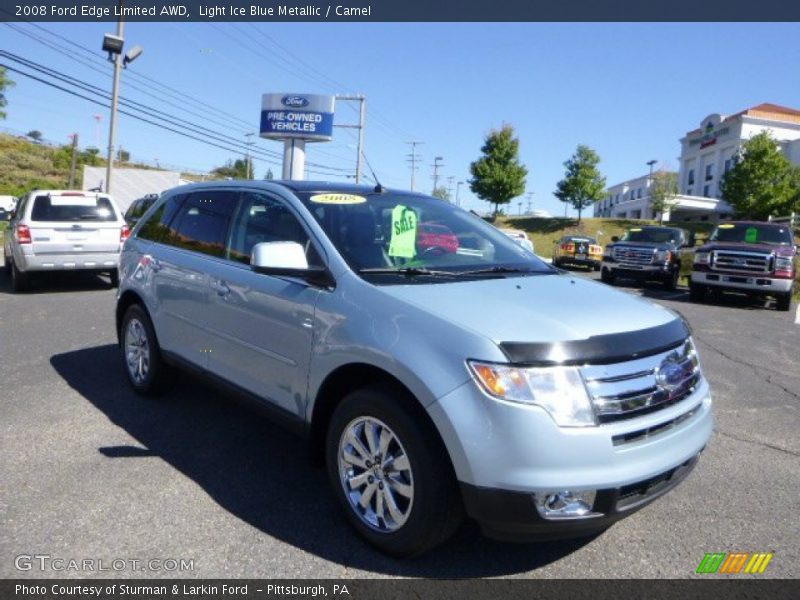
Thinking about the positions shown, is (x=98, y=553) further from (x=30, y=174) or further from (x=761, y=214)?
(x=30, y=174)

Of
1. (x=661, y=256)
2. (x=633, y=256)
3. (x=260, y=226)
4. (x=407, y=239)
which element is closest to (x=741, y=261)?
(x=661, y=256)

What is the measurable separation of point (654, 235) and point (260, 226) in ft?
54.6

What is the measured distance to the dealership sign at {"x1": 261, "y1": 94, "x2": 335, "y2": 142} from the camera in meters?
39.8

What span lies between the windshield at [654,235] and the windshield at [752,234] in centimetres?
301

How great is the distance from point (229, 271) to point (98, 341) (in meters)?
3.98

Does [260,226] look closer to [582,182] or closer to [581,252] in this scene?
[581,252]

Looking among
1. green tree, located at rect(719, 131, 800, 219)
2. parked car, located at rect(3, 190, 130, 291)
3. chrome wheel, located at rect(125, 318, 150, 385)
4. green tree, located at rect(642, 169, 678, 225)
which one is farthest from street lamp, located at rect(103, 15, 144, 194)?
green tree, located at rect(642, 169, 678, 225)

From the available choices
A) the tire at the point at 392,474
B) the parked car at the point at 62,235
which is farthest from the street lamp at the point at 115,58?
the tire at the point at 392,474

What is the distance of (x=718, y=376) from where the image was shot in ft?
21.8

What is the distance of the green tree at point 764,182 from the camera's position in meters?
45.2

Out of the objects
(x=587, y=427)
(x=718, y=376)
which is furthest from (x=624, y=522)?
(x=718, y=376)

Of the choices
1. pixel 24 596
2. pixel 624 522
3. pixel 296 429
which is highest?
pixel 296 429

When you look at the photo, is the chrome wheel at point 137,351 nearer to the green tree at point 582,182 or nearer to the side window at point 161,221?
the side window at point 161,221

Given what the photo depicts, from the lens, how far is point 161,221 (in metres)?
5.07
